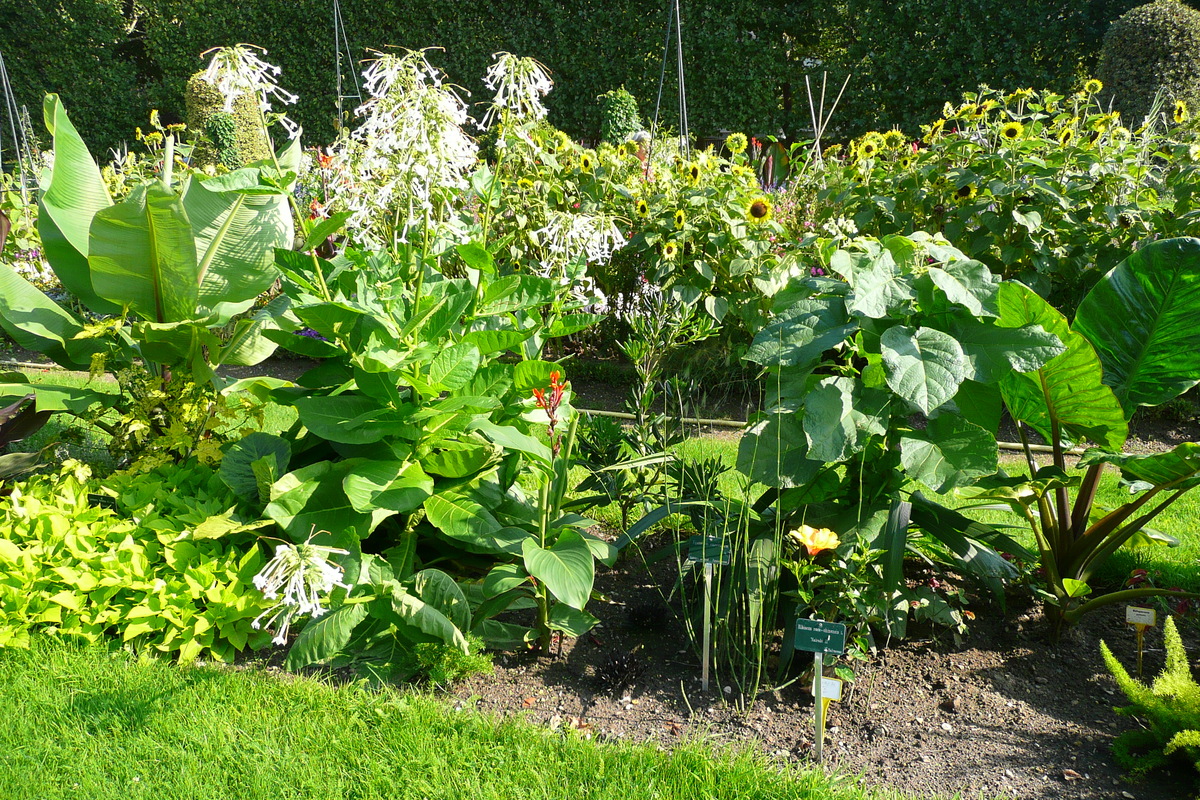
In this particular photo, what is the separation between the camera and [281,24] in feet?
50.3

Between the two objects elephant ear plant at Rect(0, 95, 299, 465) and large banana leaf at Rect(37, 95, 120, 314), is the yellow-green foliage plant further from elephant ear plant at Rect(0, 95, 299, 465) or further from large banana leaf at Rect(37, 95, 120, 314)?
large banana leaf at Rect(37, 95, 120, 314)

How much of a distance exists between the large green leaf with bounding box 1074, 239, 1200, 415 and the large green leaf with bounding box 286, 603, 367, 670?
2120 mm

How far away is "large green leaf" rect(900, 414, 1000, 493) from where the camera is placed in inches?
77.6

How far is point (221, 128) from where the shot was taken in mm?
10383

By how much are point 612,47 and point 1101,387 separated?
43.1ft

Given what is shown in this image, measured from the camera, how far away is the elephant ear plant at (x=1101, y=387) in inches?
83.7

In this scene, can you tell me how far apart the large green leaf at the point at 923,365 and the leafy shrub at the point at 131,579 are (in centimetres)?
173

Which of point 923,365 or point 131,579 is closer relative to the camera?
point 923,365

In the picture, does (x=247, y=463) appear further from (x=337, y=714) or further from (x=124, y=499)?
(x=337, y=714)

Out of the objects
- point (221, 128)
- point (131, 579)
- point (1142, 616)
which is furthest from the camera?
point (221, 128)

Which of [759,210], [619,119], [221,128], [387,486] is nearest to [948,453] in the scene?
[387,486]

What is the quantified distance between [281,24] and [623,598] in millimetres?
15828

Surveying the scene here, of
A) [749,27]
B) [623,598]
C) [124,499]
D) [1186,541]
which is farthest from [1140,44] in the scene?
[124,499]

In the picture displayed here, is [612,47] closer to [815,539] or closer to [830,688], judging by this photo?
[815,539]
